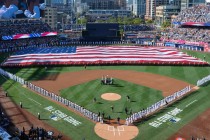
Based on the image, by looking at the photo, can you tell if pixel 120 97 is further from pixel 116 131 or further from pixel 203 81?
pixel 203 81

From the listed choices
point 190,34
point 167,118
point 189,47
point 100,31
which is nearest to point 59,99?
point 167,118

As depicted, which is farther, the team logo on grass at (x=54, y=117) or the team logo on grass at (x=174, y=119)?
the team logo on grass at (x=54, y=117)

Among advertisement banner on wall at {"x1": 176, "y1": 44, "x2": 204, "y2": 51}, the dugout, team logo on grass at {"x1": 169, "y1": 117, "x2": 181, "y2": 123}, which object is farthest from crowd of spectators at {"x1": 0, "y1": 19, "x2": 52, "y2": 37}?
team logo on grass at {"x1": 169, "y1": 117, "x2": 181, "y2": 123}

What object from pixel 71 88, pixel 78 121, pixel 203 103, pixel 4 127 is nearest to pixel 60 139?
pixel 78 121

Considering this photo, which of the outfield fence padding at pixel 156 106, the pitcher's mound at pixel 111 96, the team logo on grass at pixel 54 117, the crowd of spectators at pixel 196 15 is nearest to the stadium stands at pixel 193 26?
the crowd of spectators at pixel 196 15

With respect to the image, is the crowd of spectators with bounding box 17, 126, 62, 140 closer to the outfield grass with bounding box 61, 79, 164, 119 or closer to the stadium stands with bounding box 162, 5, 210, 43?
the outfield grass with bounding box 61, 79, 164, 119

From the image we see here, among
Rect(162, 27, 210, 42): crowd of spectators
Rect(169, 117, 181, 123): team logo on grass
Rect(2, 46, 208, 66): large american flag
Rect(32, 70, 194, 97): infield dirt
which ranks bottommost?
Rect(169, 117, 181, 123): team logo on grass

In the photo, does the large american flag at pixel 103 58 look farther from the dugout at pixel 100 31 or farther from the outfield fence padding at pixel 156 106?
the dugout at pixel 100 31
